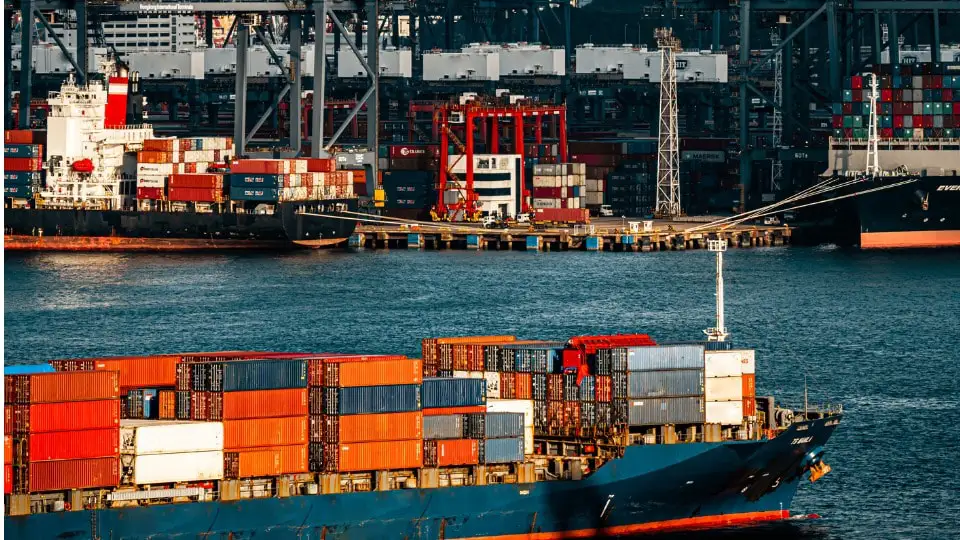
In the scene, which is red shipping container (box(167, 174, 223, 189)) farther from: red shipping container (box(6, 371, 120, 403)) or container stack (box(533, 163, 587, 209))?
red shipping container (box(6, 371, 120, 403))

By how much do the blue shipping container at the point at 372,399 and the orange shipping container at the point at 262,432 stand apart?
2.04 feet

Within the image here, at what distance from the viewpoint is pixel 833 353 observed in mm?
64438

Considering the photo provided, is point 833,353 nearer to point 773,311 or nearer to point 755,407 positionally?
point 773,311

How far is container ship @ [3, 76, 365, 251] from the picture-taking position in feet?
353

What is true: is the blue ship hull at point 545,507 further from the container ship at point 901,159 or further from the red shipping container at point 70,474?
the container ship at point 901,159

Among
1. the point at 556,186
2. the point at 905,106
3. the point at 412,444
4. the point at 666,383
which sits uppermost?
the point at 905,106

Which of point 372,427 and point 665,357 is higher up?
point 665,357

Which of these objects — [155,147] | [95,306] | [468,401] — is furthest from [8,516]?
[155,147]

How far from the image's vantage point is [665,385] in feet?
133

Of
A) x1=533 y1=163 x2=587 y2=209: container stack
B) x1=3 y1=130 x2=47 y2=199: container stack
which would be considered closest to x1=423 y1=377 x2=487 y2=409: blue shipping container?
x1=3 y1=130 x2=47 y2=199: container stack

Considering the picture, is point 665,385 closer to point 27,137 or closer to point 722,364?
point 722,364

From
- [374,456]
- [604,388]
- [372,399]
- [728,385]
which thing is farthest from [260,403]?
[728,385]

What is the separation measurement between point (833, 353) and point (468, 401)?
2859cm

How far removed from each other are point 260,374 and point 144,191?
247ft
